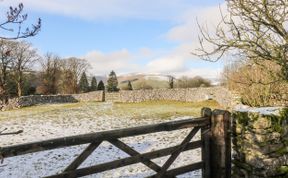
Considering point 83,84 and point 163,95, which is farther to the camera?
point 83,84

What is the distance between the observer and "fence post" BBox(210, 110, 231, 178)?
539cm

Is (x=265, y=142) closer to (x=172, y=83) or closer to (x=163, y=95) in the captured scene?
(x=163, y=95)

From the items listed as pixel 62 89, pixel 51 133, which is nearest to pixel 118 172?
pixel 51 133

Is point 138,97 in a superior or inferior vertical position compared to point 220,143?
inferior

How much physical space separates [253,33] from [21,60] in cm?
3830

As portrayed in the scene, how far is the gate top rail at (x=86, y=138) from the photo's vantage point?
148 inches

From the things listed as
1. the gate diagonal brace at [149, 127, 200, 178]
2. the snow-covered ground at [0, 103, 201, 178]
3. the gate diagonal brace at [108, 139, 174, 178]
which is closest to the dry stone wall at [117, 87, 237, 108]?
the snow-covered ground at [0, 103, 201, 178]

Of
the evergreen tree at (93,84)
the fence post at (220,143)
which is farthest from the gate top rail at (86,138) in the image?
the evergreen tree at (93,84)

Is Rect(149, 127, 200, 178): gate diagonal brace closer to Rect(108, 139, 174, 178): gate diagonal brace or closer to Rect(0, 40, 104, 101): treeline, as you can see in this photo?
Rect(108, 139, 174, 178): gate diagonal brace

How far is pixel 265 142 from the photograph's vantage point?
5453 millimetres

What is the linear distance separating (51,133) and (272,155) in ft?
36.5

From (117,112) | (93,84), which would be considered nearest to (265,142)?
(117,112)

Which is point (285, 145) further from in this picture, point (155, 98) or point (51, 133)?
point (155, 98)

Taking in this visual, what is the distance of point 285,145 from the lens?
17.9ft
